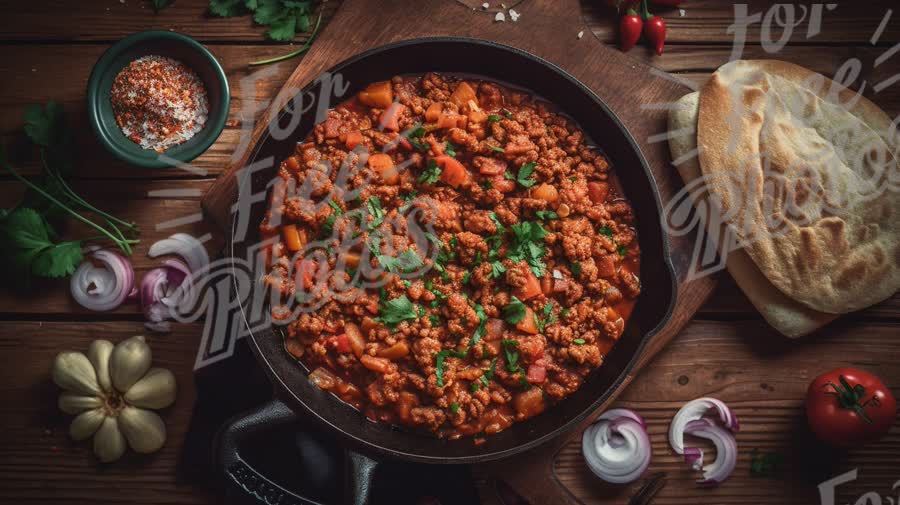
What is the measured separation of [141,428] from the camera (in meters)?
3.94

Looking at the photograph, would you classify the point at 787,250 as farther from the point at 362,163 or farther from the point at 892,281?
the point at 362,163

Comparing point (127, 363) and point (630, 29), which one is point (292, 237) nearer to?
point (127, 363)

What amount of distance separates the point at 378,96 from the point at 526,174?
951mm

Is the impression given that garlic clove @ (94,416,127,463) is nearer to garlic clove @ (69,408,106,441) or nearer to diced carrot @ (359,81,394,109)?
garlic clove @ (69,408,106,441)

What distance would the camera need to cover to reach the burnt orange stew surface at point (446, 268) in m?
3.75

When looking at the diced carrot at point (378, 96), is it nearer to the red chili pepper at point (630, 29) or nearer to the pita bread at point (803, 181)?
the red chili pepper at point (630, 29)

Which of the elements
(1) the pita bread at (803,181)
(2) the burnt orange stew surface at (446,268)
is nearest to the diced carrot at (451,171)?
(2) the burnt orange stew surface at (446,268)

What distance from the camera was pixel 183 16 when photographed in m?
4.19

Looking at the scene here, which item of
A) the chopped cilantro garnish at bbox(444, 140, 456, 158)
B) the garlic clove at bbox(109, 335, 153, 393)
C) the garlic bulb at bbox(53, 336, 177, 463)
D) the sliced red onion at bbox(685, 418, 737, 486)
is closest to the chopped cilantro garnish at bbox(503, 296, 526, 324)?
the chopped cilantro garnish at bbox(444, 140, 456, 158)

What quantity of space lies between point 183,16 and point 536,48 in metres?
2.13

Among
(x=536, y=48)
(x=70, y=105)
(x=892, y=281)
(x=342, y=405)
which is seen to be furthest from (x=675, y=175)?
(x=70, y=105)

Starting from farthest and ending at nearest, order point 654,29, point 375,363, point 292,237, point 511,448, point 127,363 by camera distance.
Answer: point 654,29, point 127,363, point 292,237, point 375,363, point 511,448

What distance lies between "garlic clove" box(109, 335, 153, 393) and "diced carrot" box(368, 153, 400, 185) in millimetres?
1687

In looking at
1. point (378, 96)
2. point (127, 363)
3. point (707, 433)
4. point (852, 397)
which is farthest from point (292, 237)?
point (852, 397)
